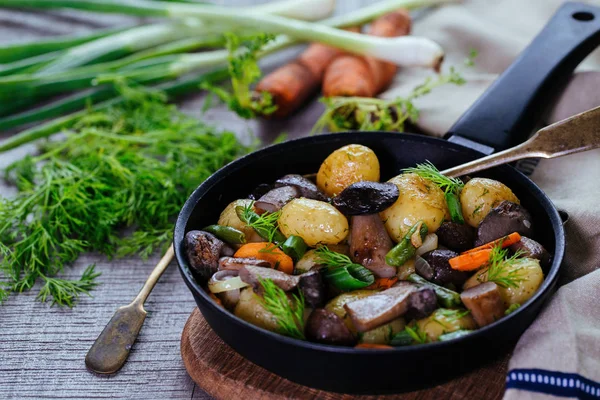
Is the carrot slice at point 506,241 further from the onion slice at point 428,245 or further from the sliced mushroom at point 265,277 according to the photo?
the sliced mushroom at point 265,277

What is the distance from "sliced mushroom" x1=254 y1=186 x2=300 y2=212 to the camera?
2189mm

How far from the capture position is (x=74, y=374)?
212 cm

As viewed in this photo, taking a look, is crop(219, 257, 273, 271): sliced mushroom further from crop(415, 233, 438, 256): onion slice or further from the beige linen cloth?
the beige linen cloth

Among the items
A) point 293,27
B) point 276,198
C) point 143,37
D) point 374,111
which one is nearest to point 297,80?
point 293,27

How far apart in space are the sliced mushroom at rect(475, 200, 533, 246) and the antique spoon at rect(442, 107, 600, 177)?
0.24 meters

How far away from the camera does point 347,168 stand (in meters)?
2.31

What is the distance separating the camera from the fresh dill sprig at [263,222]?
6.93ft

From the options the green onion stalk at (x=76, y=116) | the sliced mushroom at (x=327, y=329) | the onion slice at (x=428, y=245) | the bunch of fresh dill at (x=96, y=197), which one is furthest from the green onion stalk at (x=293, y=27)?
the sliced mushroom at (x=327, y=329)

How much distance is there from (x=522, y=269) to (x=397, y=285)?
1.18ft

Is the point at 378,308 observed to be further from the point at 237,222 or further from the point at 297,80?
the point at 297,80

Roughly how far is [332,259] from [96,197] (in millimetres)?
1339

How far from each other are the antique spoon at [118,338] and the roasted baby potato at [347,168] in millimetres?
755

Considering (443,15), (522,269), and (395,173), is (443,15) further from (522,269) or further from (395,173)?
(522,269)

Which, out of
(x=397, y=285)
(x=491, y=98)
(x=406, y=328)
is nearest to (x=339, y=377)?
(x=406, y=328)
